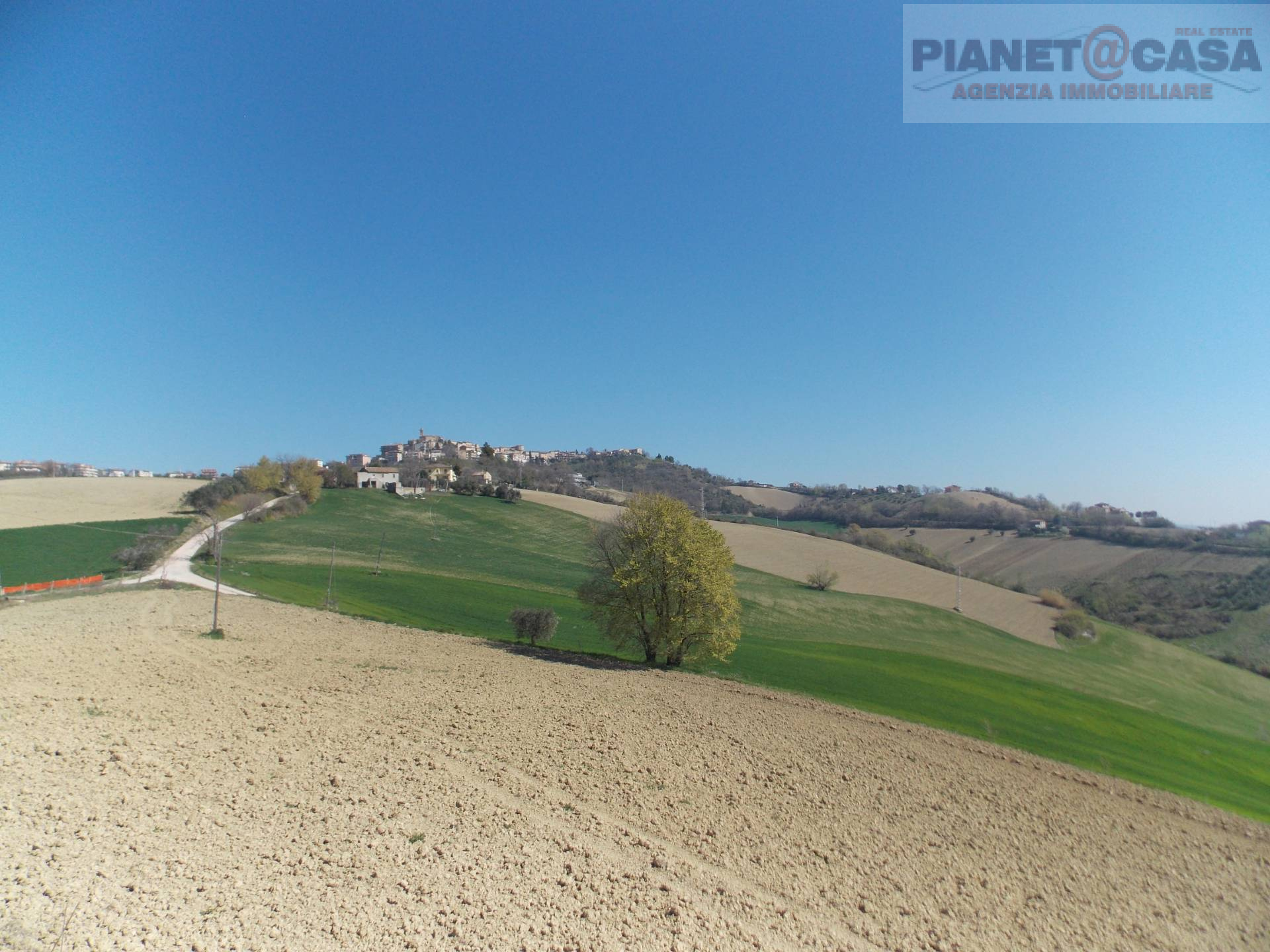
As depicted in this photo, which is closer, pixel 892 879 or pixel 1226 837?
pixel 892 879

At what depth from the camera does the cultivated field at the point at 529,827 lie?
9.45m

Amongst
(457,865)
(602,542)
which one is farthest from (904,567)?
(457,865)

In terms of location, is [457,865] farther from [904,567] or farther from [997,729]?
[904,567]

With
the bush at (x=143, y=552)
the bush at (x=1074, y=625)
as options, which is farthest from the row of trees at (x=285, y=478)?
the bush at (x=1074, y=625)

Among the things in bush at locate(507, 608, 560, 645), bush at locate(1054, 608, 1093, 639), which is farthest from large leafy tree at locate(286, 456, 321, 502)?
bush at locate(1054, 608, 1093, 639)

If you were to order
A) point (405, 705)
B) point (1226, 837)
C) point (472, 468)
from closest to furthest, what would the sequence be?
point (1226, 837) < point (405, 705) < point (472, 468)

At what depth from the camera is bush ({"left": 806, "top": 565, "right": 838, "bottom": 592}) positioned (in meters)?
64.0

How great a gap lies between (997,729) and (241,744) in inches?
1127

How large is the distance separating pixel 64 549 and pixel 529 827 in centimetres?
5810

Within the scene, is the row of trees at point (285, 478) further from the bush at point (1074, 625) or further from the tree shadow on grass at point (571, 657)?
the bush at point (1074, 625)

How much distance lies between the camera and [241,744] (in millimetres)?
14945

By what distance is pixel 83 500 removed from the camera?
7462 cm

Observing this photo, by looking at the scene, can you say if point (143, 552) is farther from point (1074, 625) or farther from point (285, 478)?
point (1074, 625)

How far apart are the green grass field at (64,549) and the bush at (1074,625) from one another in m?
79.6
